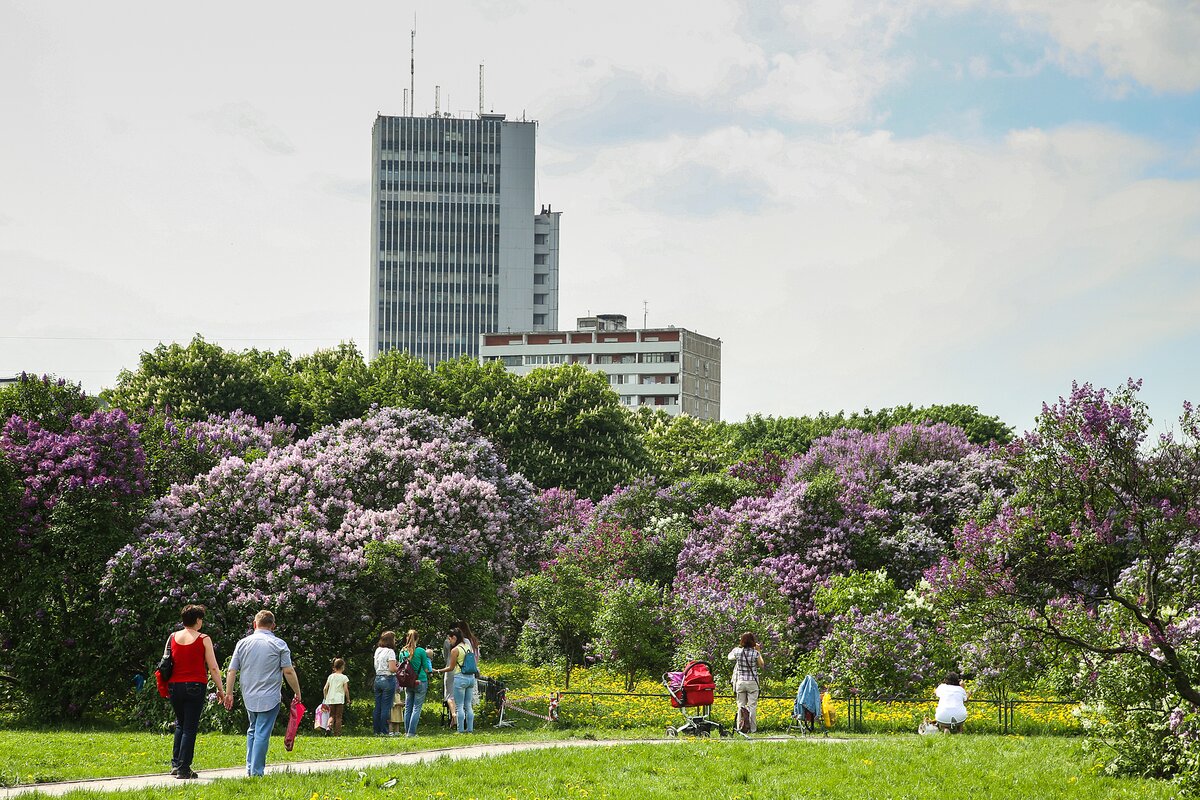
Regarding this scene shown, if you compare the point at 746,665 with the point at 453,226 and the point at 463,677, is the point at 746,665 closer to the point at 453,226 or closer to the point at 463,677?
the point at 463,677

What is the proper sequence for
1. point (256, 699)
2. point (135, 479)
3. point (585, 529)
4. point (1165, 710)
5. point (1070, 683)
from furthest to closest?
1. point (585, 529)
2. point (135, 479)
3. point (1070, 683)
4. point (1165, 710)
5. point (256, 699)

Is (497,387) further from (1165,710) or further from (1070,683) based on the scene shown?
(1165,710)

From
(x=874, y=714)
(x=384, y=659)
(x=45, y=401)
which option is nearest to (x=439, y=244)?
(x=45, y=401)

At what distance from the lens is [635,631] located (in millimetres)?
29672

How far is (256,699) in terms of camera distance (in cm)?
1286

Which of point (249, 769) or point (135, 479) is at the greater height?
point (135, 479)

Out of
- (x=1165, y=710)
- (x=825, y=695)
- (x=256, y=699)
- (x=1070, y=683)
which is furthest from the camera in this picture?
(x=825, y=695)

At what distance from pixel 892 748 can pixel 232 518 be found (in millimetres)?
14619

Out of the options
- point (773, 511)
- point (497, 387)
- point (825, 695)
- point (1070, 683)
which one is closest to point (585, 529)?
point (773, 511)

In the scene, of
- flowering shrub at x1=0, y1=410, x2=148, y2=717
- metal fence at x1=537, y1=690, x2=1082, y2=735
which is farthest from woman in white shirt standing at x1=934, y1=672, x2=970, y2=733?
flowering shrub at x1=0, y1=410, x2=148, y2=717

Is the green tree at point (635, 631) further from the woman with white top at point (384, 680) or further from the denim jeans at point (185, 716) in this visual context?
the denim jeans at point (185, 716)

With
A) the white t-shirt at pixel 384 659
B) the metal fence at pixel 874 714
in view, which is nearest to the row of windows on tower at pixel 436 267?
the metal fence at pixel 874 714

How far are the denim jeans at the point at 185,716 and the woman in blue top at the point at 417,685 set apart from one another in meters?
6.42

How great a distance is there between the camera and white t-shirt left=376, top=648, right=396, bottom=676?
19047mm
